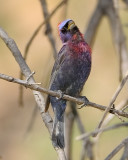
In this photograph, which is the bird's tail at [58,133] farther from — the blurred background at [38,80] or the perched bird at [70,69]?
the blurred background at [38,80]

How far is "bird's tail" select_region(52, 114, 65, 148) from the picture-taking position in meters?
3.09

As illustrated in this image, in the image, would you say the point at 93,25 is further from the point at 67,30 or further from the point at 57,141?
the point at 57,141

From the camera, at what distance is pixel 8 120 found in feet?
21.7

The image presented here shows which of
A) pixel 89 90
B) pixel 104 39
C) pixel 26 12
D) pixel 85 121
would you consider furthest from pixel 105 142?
pixel 26 12

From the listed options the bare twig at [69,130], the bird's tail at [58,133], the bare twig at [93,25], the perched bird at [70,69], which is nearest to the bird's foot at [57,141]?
the bird's tail at [58,133]

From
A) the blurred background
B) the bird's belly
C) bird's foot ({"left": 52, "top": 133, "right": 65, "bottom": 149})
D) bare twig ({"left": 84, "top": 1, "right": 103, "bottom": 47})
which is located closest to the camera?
bird's foot ({"left": 52, "top": 133, "right": 65, "bottom": 149})

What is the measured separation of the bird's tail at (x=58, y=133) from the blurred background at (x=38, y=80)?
1.95 metres

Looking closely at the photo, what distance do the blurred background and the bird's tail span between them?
1.95m

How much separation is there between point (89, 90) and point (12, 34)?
1.43m

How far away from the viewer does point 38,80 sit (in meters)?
6.09

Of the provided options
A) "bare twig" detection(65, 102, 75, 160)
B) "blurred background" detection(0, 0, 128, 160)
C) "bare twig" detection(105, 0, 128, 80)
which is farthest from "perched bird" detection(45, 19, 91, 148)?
"blurred background" detection(0, 0, 128, 160)

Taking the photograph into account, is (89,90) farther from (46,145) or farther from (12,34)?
(12,34)

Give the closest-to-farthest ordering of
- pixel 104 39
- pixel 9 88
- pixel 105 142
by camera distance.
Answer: pixel 105 142
pixel 104 39
pixel 9 88

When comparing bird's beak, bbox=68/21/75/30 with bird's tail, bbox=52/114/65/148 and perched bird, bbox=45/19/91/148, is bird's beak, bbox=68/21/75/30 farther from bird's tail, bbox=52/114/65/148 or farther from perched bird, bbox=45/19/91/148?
bird's tail, bbox=52/114/65/148
